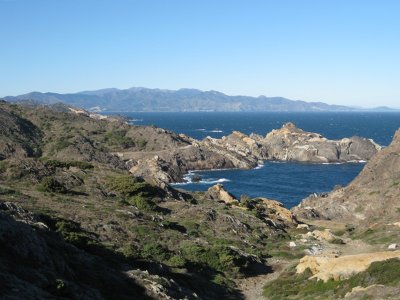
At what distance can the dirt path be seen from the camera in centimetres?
3478

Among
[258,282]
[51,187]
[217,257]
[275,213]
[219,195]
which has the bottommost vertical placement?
[275,213]

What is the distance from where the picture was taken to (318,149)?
16088 centimetres

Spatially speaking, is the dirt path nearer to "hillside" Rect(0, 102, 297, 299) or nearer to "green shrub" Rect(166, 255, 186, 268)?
"hillside" Rect(0, 102, 297, 299)

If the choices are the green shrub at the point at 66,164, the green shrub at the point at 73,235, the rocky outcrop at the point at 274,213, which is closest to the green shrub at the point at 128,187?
the green shrub at the point at 66,164

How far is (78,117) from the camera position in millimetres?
187250

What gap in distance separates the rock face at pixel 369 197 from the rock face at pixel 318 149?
249 feet

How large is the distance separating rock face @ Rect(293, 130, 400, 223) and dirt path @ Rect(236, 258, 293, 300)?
2434cm

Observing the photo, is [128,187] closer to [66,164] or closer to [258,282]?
[66,164]

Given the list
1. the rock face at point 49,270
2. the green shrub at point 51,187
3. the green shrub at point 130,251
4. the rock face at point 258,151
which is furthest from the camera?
the rock face at point 258,151

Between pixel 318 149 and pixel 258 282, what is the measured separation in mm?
128715

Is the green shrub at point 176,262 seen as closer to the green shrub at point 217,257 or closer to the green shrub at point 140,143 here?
the green shrub at point 217,257

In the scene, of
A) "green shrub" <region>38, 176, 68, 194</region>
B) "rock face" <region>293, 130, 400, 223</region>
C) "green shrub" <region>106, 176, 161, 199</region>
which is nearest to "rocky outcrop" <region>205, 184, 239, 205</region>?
"rock face" <region>293, 130, 400, 223</region>

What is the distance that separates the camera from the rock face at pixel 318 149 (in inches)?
6245

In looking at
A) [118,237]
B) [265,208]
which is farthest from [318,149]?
[118,237]
